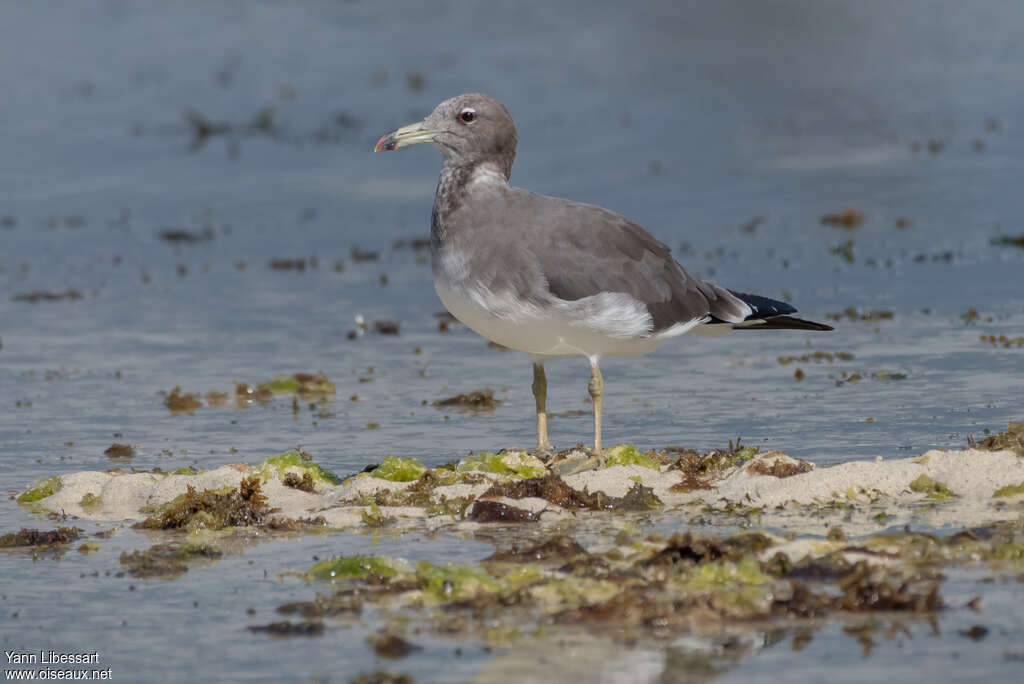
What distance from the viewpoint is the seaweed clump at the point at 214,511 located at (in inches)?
301

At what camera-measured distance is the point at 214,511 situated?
7.70m

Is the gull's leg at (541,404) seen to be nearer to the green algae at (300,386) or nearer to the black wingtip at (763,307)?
the black wingtip at (763,307)

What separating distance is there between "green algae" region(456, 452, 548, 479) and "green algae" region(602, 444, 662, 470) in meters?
0.35

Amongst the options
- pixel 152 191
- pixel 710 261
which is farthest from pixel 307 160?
pixel 710 261

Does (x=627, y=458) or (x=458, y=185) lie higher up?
(x=458, y=185)

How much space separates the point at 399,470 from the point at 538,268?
1.29 meters

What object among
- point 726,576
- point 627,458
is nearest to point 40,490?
point 627,458

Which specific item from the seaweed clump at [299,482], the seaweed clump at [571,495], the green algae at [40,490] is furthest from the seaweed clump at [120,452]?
the seaweed clump at [571,495]

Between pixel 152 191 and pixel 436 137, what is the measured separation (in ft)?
41.8

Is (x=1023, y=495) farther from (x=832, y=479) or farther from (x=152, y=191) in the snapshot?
(x=152, y=191)

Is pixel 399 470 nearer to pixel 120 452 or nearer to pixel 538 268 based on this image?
pixel 538 268

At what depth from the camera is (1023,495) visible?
293 inches

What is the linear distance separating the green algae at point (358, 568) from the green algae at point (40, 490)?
7.85 ft

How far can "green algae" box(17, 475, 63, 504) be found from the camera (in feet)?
27.6
